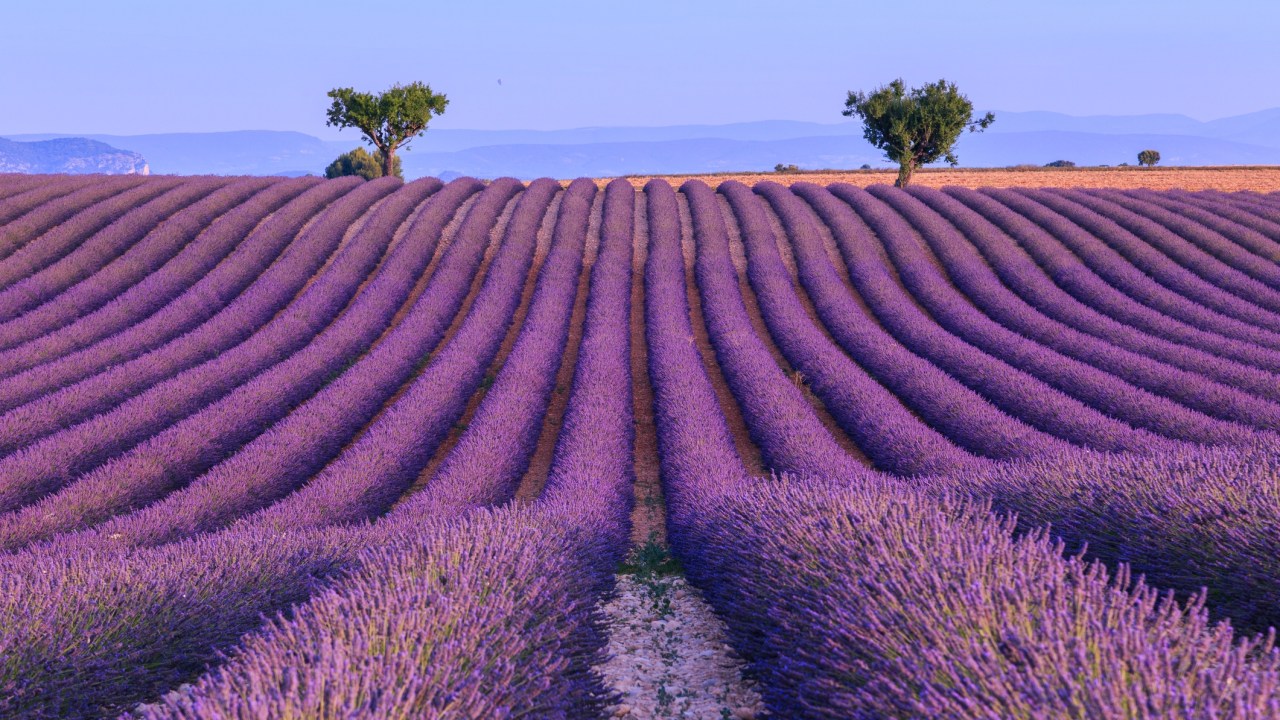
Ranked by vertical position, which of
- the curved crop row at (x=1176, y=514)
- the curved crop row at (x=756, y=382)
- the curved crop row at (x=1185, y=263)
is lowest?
the curved crop row at (x=756, y=382)

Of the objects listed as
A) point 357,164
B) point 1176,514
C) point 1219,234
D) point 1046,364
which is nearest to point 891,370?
point 1046,364

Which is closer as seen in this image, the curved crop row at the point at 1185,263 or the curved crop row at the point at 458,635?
the curved crop row at the point at 458,635

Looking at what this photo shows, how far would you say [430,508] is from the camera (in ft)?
19.2

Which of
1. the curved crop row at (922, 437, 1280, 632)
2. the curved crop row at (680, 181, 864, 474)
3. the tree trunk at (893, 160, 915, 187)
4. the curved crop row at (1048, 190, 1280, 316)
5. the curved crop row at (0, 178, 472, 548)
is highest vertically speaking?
the tree trunk at (893, 160, 915, 187)

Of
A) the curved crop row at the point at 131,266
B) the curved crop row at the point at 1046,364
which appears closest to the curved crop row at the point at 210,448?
the curved crop row at the point at 131,266

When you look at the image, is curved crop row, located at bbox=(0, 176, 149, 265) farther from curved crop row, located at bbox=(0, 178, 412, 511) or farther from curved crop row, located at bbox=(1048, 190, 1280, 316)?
curved crop row, located at bbox=(1048, 190, 1280, 316)

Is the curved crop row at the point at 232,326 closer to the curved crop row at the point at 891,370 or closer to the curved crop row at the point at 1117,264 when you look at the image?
the curved crop row at the point at 891,370

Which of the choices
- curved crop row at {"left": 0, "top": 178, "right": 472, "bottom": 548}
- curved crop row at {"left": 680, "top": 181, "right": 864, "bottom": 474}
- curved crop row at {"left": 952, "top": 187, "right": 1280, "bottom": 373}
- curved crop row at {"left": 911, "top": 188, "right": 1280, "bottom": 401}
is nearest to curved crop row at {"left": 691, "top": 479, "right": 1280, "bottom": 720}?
curved crop row at {"left": 680, "top": 181, "right": 864, "bottom": 474}

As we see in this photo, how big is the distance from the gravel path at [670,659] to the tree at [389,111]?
2534 centimetres

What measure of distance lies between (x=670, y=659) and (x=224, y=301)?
1200cm

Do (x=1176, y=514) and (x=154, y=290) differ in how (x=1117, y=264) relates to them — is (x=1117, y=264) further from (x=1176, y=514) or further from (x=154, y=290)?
(x=154, y=290)

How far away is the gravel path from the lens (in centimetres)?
364

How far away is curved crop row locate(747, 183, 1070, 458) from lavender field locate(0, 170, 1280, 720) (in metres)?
0.07

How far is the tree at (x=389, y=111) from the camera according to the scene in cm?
2720
